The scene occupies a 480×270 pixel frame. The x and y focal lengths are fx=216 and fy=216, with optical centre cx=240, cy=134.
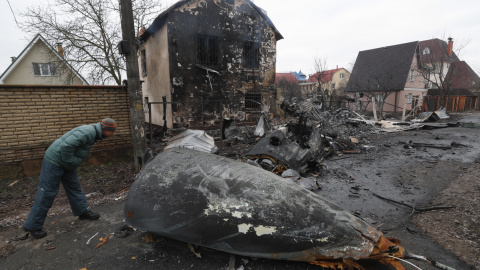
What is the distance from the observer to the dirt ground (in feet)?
8.03

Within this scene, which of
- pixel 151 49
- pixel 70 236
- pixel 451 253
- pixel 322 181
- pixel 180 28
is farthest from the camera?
pixel 151 49

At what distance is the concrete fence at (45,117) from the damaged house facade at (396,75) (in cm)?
1864

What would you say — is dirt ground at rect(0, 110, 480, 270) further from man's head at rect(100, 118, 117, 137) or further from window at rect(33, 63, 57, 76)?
window at rect(33, 63, 57, 76)

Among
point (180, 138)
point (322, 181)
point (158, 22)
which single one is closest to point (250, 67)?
point (158, 22)

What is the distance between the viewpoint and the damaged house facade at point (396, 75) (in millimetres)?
19984

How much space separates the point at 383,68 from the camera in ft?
74.2

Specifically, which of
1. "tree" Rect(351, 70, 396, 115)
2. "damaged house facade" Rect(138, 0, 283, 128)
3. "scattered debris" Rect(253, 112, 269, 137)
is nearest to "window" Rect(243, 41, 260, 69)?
"damaged house facade" Rect(138, 0, 283, 128)

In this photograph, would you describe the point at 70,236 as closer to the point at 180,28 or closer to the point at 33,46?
the point at 180,28

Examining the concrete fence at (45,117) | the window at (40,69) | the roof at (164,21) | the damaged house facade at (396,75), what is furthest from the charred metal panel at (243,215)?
the window at (40,69)

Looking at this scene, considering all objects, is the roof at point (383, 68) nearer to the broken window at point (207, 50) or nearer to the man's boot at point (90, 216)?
the broken window at point (207, 50)

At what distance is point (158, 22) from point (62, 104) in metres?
6.67

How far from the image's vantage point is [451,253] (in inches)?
97.7

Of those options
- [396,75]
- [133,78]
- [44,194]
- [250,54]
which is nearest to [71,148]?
[44,194]

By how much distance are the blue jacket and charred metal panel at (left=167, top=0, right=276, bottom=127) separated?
6.48 meters
